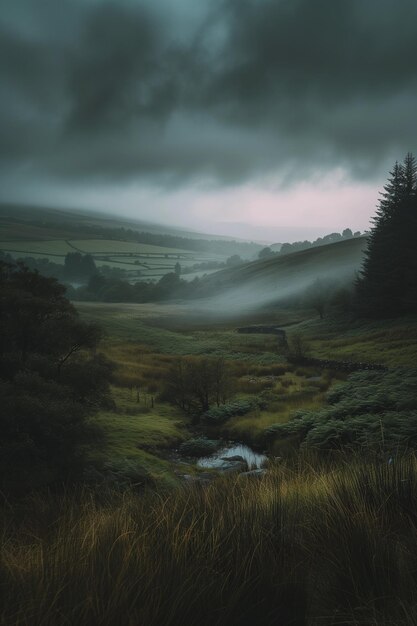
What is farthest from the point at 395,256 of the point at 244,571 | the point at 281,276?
the point at 281,276

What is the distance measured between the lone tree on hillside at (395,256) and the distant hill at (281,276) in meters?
34.6

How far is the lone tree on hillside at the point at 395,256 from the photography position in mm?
50625

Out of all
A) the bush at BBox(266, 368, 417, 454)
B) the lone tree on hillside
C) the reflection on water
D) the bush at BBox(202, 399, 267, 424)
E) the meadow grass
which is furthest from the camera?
the lone tree on hillside

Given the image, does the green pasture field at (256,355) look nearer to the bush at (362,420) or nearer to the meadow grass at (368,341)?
the meadow grass at (368,341)

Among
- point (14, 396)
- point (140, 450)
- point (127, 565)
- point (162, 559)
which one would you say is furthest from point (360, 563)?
point (140, 450)

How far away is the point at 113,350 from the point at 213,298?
256ft

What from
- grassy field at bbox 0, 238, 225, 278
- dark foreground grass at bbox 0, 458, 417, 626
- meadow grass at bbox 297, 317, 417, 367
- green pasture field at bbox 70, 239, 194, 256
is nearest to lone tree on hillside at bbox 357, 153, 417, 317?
meadow grass at bbox 297, 317, 417, 367

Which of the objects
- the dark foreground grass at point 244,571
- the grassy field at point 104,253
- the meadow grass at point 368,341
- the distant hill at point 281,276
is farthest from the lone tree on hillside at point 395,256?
the grassy field at point 104,253

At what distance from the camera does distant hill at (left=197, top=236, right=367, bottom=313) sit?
104 meters

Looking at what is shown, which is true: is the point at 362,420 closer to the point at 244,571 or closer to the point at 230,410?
the point at 230,410

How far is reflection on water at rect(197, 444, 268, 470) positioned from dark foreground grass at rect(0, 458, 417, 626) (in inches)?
554

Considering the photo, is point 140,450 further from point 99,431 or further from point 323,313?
point 323,313

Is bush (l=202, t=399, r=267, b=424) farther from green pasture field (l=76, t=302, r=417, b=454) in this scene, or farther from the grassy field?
the grassy field

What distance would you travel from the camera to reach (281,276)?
4948 inches
